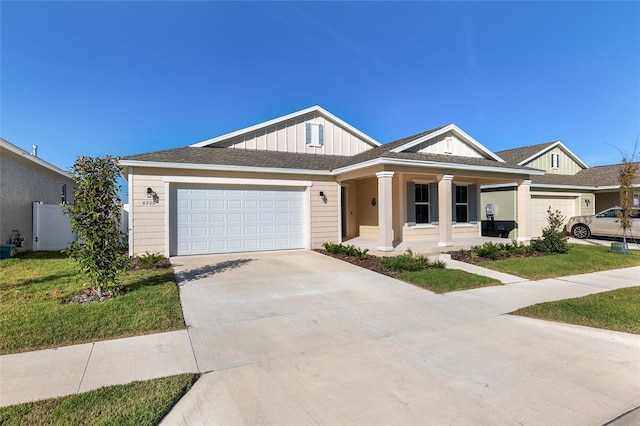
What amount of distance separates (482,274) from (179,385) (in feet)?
25.7

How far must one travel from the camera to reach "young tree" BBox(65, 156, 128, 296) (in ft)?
19.0

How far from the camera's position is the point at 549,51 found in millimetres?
12508

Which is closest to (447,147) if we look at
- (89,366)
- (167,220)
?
(167,220)

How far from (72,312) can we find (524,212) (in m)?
14.8

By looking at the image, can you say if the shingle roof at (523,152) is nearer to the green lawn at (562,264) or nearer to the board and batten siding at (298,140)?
the green lawn at (562,264)

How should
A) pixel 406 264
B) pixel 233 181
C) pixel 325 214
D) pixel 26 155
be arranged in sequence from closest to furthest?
1. pixel 406 264
2. pixel 233 181
3. pixel 26 155
4. pixel 325 214

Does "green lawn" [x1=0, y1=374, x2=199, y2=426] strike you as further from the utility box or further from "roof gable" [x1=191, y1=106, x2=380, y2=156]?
"roof gable" [x1=191, y1=106, x2=380, y2=156]

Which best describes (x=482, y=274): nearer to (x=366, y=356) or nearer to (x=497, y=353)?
(x=497, y=353)

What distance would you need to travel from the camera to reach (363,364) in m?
3.59

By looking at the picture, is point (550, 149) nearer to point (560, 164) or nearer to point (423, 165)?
point (560, 164)

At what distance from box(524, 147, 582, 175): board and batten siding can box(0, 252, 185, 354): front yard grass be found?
20.8 meters

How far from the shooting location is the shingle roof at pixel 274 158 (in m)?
11.0

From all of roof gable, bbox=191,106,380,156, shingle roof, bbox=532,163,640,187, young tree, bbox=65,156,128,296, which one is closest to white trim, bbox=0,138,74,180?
young tree, bbox=65,156,128,296

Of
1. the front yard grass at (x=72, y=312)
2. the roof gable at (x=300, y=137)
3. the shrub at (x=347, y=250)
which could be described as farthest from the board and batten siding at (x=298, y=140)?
the front yard grass at (x=72, y=312)
